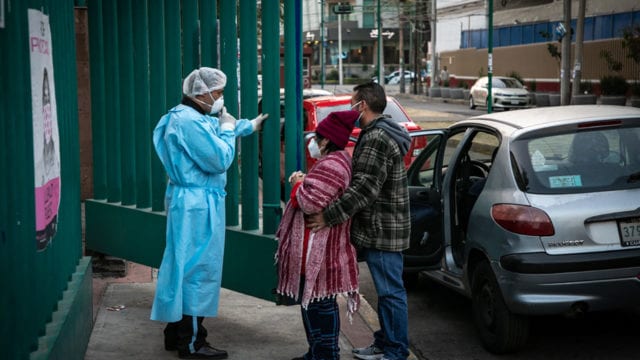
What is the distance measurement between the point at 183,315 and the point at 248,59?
1820 mm

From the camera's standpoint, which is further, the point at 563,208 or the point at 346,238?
the point at 563,208

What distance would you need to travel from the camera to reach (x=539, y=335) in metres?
7.14

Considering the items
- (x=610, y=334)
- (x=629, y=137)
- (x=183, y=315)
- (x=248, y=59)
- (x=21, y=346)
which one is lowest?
(x=610, y=334)

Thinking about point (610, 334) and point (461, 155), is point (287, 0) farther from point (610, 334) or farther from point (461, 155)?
point (610, 334)

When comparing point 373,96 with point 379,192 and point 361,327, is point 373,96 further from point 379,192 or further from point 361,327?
point 361,327

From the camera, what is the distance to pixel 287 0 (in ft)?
21.1

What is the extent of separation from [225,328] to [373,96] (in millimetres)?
2134

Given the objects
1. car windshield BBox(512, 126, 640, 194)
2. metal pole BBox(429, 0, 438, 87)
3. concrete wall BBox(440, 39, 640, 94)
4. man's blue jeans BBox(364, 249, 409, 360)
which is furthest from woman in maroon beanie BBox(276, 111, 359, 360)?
metal pole BBox(429, 0, 438, 87)

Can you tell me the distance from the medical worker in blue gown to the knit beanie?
0.65 m

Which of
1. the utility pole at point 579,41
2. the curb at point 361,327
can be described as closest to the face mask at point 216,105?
the curb at point 361,327

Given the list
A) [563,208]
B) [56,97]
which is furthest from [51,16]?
[563,208]

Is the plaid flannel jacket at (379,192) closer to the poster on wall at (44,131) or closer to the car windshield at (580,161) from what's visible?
the car windshield at (580,161)

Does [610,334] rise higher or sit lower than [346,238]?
lower

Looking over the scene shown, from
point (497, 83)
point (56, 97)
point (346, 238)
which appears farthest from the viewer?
point (497, 83)
